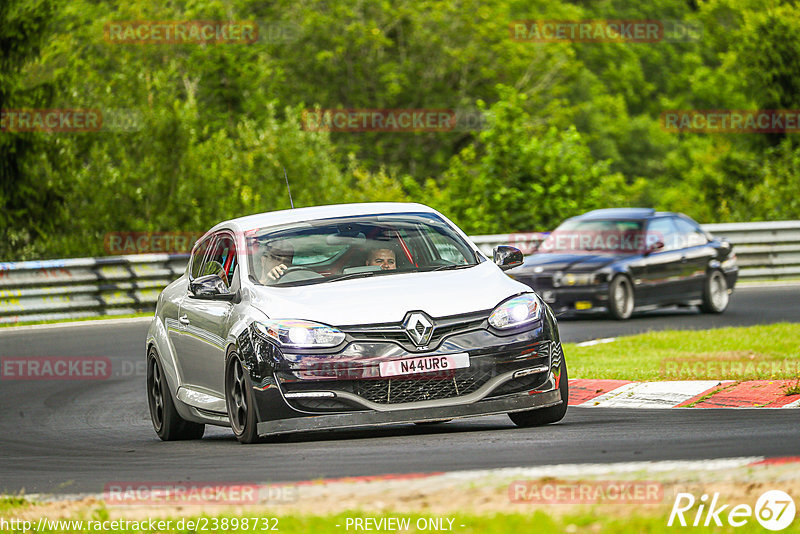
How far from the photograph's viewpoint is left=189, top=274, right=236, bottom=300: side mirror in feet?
30.3

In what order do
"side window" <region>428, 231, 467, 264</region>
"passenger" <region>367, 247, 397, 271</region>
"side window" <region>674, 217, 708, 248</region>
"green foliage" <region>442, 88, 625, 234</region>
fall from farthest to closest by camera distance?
"green foliage" <region>442, 88, 625, 234</region>
"side window" <region>674, 217, 708, 248</region>
"side window" <region>428, 231, 467, 264</region>
"passenger" <region>367, 247, 397, 271</region>

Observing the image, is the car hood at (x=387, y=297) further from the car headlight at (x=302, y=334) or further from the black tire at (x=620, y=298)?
the black tire at (x=620, y=298)

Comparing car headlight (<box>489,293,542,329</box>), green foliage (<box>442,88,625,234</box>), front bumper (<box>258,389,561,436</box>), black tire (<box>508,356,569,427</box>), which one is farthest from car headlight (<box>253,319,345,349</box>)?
green foliage (<box>442,88,625,234</box>)

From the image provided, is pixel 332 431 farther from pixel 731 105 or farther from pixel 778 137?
pixel 731 105

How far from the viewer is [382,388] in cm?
824

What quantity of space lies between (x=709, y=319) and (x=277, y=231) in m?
11.6

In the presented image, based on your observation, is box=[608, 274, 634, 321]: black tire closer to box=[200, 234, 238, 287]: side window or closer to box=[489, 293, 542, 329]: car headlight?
box=[200, 234, 238, 287]: side window

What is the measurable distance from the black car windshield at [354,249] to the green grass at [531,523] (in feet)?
12.0

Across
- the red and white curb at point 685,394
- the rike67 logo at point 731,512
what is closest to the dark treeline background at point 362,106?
the red and white curb at point 685,394

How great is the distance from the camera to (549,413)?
907cm

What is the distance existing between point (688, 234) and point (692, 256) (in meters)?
0.57

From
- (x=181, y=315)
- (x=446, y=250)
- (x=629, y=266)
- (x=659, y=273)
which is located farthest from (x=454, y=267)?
(x=659, y=273)

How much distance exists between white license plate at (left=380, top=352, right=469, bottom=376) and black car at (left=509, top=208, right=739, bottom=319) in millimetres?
11908

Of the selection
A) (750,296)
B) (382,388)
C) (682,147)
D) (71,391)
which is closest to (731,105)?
(682,147)
